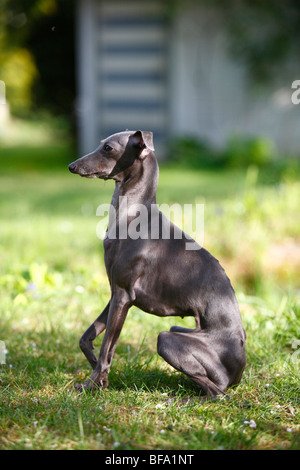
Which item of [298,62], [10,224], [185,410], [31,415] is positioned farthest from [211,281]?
[298,62]

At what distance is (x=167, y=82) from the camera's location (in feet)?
39.8

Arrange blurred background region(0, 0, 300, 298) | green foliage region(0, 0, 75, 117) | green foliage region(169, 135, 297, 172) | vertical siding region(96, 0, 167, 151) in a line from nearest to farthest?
green foliage region(169, 135, 297, 172)
blurred background region(0, 0, 300, 298)
vertical siding region(96, 0, 167, 151)
green foliage region(0, 0, 75, 117)

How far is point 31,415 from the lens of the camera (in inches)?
104

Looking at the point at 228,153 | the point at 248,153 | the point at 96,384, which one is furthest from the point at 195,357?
the point at 228,153

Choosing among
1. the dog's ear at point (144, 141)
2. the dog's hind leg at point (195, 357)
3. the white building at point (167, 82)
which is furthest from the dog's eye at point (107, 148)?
the white building at point (167, 82)

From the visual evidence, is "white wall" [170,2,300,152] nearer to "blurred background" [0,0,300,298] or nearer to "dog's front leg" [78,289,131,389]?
"blurred background" [0,0,300,298]

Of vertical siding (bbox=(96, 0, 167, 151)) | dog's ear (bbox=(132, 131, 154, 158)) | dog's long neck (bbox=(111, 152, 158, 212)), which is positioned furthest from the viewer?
vertical siding (bbox=(96, 0, 167, 151))

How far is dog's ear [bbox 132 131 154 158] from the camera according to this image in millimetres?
2678

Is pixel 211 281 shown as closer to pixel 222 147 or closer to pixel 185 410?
pixel 185 410

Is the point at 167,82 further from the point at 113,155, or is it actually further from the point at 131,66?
the point at 113,155

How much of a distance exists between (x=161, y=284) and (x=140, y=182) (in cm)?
51

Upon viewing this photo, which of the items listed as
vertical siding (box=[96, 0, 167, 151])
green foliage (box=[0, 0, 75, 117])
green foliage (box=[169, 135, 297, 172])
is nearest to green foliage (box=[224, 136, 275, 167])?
green foliage (box=[169, 135, 297, 172])

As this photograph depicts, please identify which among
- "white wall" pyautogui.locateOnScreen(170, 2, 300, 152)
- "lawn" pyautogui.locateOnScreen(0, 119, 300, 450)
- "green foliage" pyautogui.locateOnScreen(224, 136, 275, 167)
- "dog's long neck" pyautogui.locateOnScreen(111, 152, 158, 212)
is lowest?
"lawn" pyautogui.locateOnScreen(0, 119, 300, 450)

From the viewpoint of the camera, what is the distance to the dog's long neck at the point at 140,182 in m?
2.78
